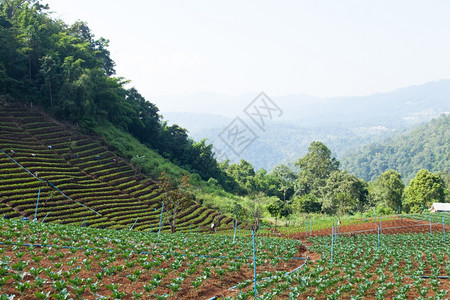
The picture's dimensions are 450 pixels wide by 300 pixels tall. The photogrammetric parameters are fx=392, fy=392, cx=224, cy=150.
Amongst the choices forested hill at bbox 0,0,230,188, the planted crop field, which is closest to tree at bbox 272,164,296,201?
forested hill at bbox 0,0,230,188

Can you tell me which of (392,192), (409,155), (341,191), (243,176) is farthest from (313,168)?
(409,155)

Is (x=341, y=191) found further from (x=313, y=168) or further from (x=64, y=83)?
(x=64, y=83)

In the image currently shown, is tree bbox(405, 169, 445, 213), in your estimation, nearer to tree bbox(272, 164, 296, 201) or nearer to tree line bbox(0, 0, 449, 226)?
tree line bbox(0, 0, 449, 226)

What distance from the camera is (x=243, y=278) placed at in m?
12.9

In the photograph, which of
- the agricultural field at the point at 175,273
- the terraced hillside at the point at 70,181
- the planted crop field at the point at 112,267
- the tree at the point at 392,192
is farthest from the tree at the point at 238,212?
the tree at the point at 392,192

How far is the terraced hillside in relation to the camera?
1156 inches

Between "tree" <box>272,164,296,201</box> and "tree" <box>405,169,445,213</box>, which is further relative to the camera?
"tree" <box>272,164,296,201</box>

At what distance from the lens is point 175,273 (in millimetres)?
12000

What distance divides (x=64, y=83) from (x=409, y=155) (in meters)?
146

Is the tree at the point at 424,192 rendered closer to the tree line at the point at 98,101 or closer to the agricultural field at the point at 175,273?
the tree line at the point at 98,101

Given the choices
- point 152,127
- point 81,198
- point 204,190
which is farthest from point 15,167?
point 152,127

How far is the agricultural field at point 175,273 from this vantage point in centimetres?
956

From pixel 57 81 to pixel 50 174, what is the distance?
17738mm

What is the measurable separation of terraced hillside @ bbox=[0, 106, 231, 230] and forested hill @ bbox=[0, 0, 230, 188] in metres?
3.21
